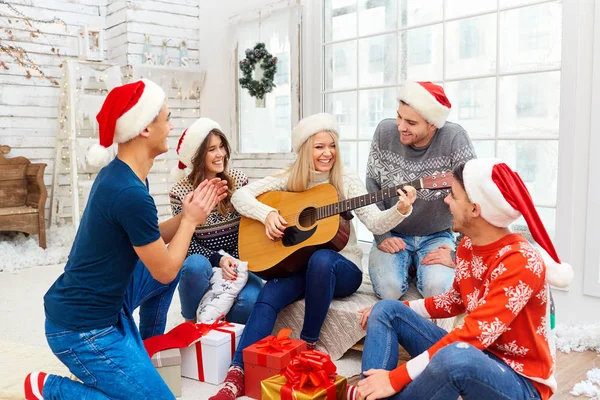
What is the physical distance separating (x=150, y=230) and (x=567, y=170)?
6.74 feet

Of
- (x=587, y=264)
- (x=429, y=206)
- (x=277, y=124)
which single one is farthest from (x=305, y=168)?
(x=277, y=124)

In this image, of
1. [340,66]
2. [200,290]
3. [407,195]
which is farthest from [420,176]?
[340,66]

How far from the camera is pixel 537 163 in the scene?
2928mm

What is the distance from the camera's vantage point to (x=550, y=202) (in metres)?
2.87

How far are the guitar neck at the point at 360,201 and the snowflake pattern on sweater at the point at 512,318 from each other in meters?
0.67

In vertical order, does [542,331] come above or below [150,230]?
below

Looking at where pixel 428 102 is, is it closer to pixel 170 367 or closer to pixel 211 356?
pixel 211 356

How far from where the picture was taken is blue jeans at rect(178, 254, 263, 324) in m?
2.42

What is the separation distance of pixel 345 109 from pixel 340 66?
1.02ft

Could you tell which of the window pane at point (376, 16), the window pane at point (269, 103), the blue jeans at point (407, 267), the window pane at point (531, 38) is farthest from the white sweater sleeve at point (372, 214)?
the window pane at point (269, 103)

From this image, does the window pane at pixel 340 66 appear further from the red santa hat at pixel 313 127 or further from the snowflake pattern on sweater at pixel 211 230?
the snowflake pattern on sweater at pixel 211 230

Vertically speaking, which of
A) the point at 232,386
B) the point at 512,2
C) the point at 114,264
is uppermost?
the point at 512,2

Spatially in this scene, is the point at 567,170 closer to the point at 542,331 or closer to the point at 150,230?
the point at 542,331

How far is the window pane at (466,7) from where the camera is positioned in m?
3.09
